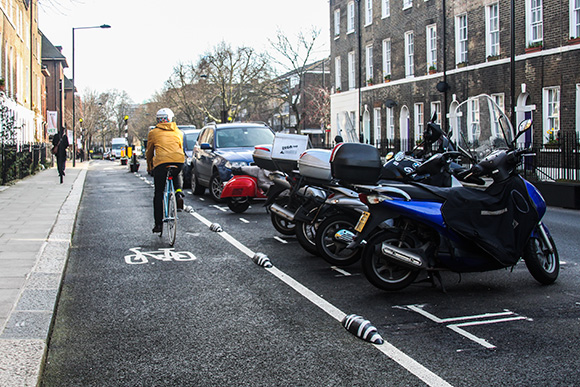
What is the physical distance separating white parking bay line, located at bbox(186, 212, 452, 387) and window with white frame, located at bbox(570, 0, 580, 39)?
19277 mm

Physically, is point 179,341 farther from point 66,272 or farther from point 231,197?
point 231,197

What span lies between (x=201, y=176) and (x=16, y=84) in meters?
24.3

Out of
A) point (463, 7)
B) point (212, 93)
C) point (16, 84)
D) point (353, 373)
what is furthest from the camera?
point (212, 93)

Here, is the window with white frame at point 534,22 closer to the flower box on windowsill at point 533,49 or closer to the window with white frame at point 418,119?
the flower box on windowsill at point 533,49

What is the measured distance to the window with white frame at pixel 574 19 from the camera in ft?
78.0

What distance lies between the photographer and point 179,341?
4.83 m

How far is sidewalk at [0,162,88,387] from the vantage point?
4293 mm

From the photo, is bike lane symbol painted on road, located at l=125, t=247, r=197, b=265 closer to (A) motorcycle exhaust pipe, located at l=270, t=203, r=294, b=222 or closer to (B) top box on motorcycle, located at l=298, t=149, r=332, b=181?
(A) motorcycle exhaust pipe, located at l=270, t=203, r=294, b=222

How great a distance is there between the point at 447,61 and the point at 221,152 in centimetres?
2028

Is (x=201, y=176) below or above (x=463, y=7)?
below

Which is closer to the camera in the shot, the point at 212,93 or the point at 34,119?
the point at 34,119

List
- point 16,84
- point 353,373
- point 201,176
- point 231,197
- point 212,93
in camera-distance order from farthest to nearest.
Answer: point 212,93 < point 16,84 < point 201,176 < point 231,197 < point 353,373

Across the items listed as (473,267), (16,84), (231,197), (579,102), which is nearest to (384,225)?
(473,267)

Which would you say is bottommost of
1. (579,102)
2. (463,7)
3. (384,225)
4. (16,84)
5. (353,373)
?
(353,373)
